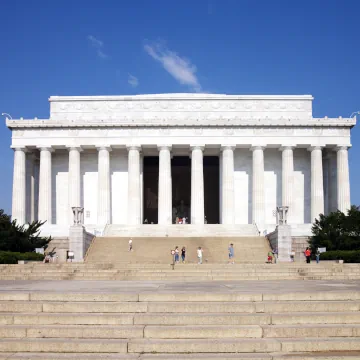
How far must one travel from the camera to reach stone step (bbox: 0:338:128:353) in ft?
39.3

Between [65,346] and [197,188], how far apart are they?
53688mm

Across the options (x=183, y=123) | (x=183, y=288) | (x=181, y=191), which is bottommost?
A: (x=183, y=288)

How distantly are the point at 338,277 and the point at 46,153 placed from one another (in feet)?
141

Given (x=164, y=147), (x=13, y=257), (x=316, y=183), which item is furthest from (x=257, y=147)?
(x=13, y=257)

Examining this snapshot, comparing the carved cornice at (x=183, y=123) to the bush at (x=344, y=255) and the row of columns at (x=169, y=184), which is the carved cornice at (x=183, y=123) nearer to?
the row of columns at (x=169, y=184)

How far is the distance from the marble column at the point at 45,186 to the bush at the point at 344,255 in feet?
110

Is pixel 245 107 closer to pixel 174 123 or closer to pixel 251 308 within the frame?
pixel 174 123

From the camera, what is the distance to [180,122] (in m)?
65.1

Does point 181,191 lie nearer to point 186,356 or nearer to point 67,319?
point 67,319

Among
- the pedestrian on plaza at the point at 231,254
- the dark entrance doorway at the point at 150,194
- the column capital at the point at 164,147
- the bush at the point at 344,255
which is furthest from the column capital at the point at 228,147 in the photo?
the bush at the point at 344,255

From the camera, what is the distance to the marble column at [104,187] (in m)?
65.3

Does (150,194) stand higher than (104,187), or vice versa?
(150,194)

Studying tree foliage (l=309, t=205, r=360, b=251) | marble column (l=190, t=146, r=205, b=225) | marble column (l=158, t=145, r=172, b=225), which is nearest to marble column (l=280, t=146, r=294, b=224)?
marble column (l=190, t=146, r=205, b=225)

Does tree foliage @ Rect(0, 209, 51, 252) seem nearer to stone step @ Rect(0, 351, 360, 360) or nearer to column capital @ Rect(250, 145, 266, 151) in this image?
column capital @ Rect(250, 145, 266, 151)
